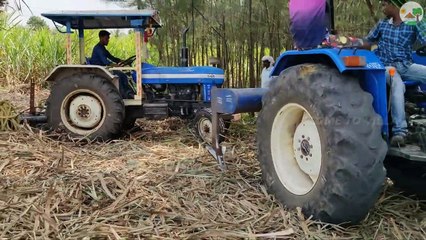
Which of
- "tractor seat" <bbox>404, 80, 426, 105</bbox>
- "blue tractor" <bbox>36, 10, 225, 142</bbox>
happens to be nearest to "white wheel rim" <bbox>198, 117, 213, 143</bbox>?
"blue tractor" <bbox>36, 10, 225, 142</bbox>

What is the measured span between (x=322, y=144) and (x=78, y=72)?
15.0ft

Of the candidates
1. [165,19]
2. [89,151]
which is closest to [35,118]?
[89,151]

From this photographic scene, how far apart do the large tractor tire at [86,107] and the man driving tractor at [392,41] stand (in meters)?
3.54

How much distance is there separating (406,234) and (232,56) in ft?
26.2

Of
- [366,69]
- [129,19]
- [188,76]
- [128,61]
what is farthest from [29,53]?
[366,69]

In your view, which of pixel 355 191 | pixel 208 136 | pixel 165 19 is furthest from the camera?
pixel 165 19

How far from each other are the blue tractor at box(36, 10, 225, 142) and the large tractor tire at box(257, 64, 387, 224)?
2.85 meters

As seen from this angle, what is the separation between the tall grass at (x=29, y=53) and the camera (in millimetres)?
11391

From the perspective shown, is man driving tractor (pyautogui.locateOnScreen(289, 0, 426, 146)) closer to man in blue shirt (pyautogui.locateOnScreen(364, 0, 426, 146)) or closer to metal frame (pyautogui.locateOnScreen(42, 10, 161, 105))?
man in blue shirt (pyautogui.locateOnScreen(364, 0, 426, 146))

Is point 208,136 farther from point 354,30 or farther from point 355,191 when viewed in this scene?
point 355,191

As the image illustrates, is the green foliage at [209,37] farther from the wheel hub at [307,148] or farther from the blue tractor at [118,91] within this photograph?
the wheel hub at [307,148]

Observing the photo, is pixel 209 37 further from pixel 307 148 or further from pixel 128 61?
Answer: pixel 307 148

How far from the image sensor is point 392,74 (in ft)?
9.99

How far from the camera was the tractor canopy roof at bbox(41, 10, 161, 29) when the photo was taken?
6.60 metres
